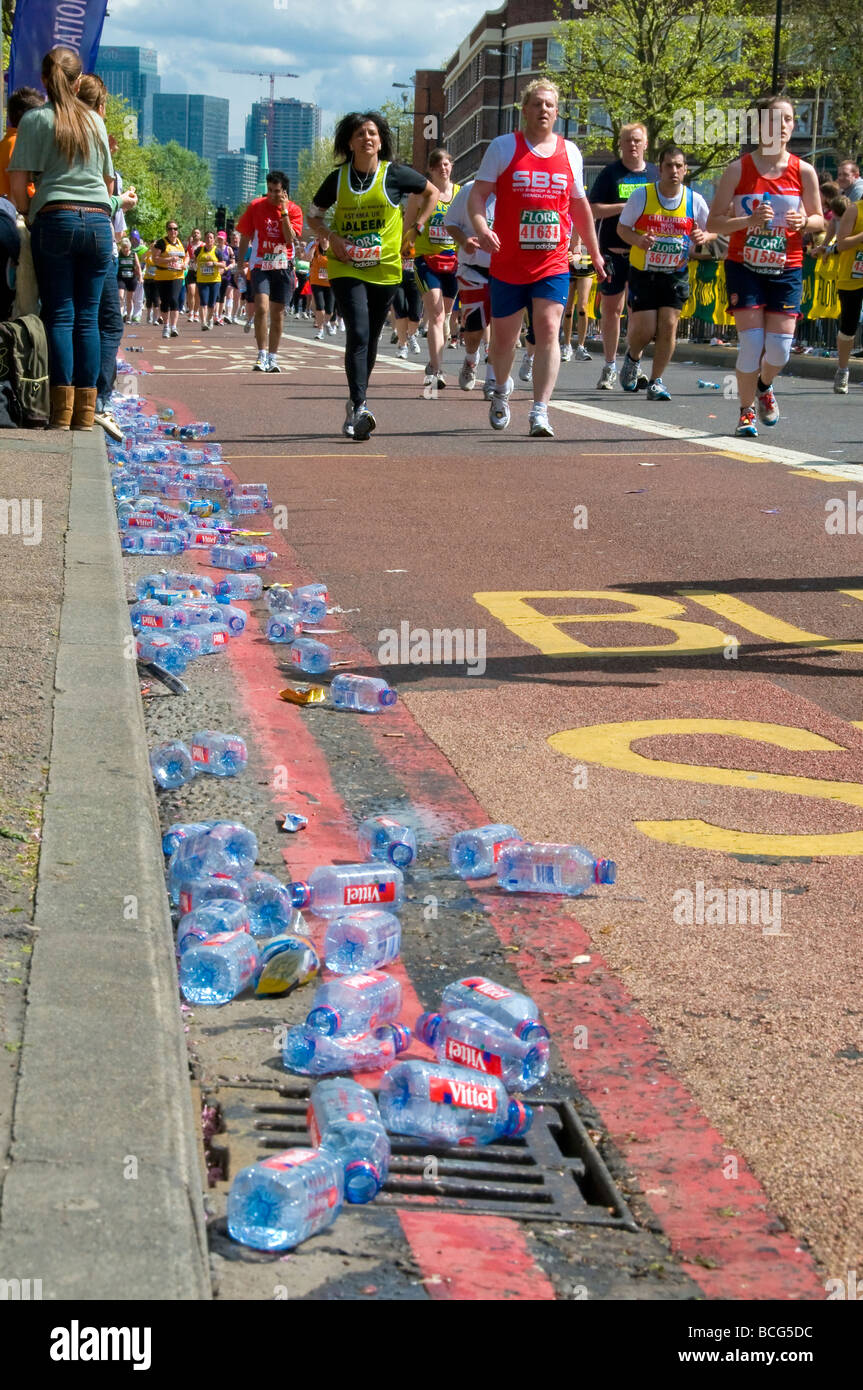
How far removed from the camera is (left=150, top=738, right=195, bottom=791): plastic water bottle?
4.50 meters

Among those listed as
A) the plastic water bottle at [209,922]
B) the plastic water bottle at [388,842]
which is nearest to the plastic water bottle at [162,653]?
the plastic water bottle at [388,842]

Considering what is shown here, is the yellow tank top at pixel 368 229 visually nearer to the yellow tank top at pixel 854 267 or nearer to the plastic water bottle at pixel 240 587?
the plastic water bottle at pixel 240 587

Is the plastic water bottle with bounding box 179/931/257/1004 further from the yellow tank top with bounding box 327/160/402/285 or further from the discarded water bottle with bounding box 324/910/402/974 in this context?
the yellow tank top with bounding box 327/160/402/285

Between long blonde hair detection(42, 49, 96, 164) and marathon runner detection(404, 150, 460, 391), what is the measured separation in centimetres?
783

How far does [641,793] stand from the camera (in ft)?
14.7

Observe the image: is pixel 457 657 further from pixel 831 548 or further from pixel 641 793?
pixel 831 548

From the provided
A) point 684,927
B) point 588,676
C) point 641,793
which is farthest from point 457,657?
point 684,927

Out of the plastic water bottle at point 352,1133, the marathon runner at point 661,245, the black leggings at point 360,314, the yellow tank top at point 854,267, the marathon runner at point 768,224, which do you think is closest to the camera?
the plastic water bottle at point 352,1133

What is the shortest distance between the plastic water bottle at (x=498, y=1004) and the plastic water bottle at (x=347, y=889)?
45cm

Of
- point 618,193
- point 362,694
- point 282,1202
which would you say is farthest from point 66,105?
point 282,1202

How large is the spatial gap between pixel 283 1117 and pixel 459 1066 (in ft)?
1.09

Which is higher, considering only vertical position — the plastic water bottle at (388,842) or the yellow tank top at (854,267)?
the yellow tank top at (854,267)

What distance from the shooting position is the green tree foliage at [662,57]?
61312mm

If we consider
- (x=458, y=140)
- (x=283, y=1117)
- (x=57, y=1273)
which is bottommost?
(x=283, y=1117)
